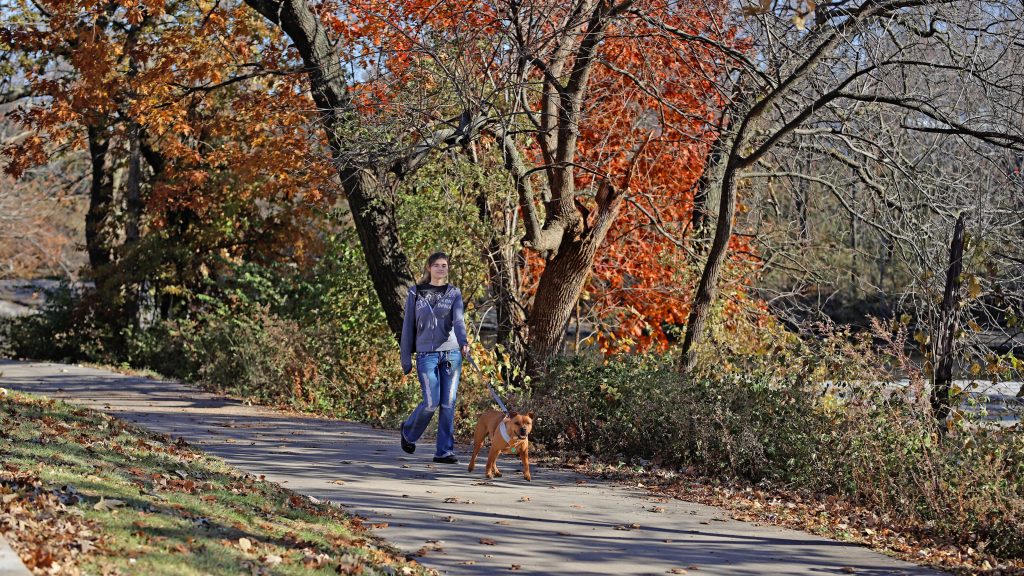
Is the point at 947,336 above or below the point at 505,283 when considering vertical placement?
below

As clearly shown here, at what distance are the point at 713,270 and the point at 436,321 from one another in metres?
4.72

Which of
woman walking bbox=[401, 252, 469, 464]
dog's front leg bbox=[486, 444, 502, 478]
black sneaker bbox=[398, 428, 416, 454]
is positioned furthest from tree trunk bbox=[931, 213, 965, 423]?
black sneaker bbox=[398, 428, 416, 454]

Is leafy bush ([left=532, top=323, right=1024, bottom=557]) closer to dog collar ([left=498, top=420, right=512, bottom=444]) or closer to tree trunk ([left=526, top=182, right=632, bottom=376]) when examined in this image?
tree trunk ([left=526, top=182, right=632, bottom=376])

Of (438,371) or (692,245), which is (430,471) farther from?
(692,245)

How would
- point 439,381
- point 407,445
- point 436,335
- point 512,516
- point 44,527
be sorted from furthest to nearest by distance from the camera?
point 407,445 → point 439,381 → point 436,335 → point 512,516 → point 44,527

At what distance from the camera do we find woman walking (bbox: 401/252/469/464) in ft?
34.5

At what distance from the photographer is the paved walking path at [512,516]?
283 inches

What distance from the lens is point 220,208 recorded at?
2480 centimetres

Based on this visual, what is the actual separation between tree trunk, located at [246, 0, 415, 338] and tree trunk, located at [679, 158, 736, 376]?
12.8ft

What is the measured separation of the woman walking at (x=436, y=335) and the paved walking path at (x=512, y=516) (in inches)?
31.7

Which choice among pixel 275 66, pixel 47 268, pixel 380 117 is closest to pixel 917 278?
pixel 380 117

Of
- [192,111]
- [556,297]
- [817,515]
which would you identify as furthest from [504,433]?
[192,111]

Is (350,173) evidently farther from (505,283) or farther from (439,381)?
(439,381)

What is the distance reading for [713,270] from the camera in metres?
13.9
